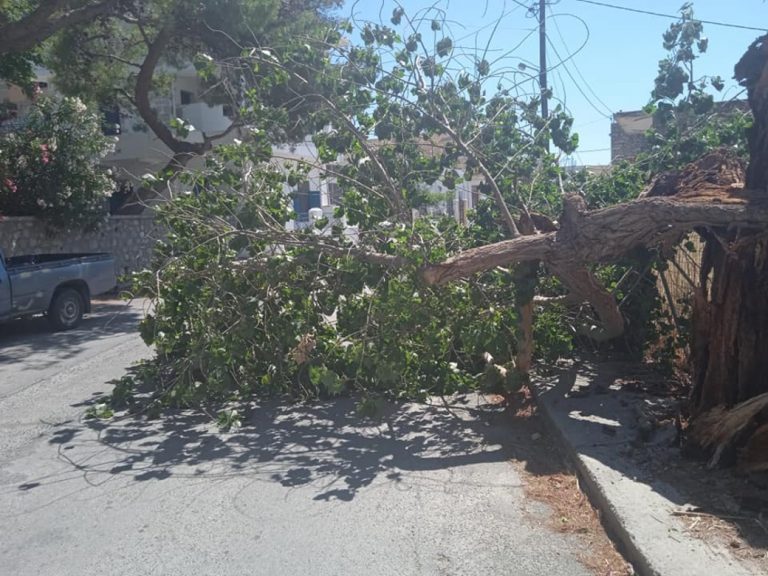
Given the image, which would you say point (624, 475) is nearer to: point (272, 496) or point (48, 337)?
point (272, 496)

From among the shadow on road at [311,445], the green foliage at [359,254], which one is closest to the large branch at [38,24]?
the green foliage at [359,254]

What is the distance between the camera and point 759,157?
6.14m

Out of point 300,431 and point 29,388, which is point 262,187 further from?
point 29,388

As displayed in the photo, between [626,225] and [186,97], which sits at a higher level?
[186,97]

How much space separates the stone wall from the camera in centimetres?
1936

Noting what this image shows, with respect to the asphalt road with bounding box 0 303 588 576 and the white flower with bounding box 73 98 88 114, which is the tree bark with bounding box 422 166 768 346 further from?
the white flower with bounding box 73 98 88 114

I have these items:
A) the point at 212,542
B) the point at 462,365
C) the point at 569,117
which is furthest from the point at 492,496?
the point at 569,117

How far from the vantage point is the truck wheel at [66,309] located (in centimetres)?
1466

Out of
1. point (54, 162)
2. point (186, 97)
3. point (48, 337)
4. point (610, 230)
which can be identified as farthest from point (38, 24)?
point (186, 97)

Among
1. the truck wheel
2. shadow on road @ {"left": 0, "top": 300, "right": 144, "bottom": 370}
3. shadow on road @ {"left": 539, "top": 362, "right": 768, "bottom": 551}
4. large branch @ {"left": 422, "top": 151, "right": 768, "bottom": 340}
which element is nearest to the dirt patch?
shadow on road @ {"left": 539, "top": 362, "right": 768, "bottom": 551}

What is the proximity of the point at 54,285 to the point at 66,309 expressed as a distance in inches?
28.2

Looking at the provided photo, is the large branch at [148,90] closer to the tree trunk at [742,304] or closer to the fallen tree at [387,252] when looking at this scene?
the fallen tree at [387,252]

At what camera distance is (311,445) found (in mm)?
7211

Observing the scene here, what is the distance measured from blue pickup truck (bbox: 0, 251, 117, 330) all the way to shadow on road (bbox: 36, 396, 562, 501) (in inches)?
250
